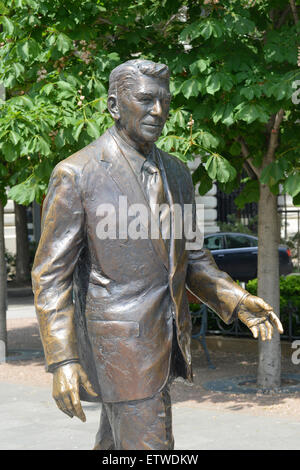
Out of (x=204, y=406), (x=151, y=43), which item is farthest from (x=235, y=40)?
(x=204, y=406)

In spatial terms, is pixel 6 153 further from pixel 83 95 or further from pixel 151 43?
pixel 151 43

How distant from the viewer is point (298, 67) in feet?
26.4

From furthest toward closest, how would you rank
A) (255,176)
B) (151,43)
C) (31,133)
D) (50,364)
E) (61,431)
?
(255,176)
(151,43)
(31,133)
(61,431)
(50,364)

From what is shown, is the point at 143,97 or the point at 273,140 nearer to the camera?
the point at 143,97

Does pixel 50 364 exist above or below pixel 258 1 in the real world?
below

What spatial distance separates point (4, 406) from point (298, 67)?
4.72 meters

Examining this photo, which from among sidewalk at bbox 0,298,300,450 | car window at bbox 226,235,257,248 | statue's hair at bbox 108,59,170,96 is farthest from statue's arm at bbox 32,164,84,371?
car window at bbox 226,235,257,248

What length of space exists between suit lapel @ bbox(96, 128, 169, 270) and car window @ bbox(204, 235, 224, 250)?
58.9ft

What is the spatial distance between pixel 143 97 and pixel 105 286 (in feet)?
2.71

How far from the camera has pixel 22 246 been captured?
930 inches

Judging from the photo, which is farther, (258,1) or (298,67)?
(258,1)

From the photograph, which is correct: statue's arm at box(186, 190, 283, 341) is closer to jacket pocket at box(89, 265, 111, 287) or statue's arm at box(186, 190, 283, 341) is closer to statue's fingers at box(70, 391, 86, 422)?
jacket pocket at box(89, 265, 111, 287)

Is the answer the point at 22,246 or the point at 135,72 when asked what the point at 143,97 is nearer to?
the point at 135,72

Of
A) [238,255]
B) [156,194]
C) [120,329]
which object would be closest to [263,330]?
[120,329]
